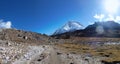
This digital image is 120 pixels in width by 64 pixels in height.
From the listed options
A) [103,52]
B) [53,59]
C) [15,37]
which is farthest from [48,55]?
[15,37]

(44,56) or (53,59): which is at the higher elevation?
(44,56)

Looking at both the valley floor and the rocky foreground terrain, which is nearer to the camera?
the valley floor

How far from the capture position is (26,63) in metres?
42.1

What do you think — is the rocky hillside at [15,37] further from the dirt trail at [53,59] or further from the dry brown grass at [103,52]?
the dirt trail at [53,59]

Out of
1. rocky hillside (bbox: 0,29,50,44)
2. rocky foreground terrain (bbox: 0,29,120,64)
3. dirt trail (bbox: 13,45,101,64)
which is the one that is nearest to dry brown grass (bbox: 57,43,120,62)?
rocky foreground terrain (bbox: 0,29,120,64)

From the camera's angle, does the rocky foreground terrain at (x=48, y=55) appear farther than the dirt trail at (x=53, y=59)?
Yes

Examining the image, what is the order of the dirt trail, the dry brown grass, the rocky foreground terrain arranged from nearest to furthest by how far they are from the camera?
the dirt trail, the rocky foreground terrain, the dry brown grass

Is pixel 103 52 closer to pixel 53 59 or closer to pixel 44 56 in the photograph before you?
pixel 44 56

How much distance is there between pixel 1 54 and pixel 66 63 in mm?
15497

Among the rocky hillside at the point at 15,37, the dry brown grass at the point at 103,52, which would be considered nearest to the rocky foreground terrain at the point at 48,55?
the dry brown grass at the point at 103,52

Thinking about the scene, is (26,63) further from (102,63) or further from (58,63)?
(102,63)

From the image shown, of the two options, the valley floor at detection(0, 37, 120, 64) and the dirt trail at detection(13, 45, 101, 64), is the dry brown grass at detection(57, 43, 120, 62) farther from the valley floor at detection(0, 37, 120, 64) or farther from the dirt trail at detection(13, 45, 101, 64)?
the dirt trail at detection(13, 45, 101, 64)

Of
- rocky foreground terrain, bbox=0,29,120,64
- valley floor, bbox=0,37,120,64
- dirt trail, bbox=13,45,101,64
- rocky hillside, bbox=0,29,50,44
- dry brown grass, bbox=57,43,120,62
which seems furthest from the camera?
rocky hillside, bbox=0,29,50,44

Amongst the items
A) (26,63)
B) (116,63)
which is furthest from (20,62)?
(116,63)
